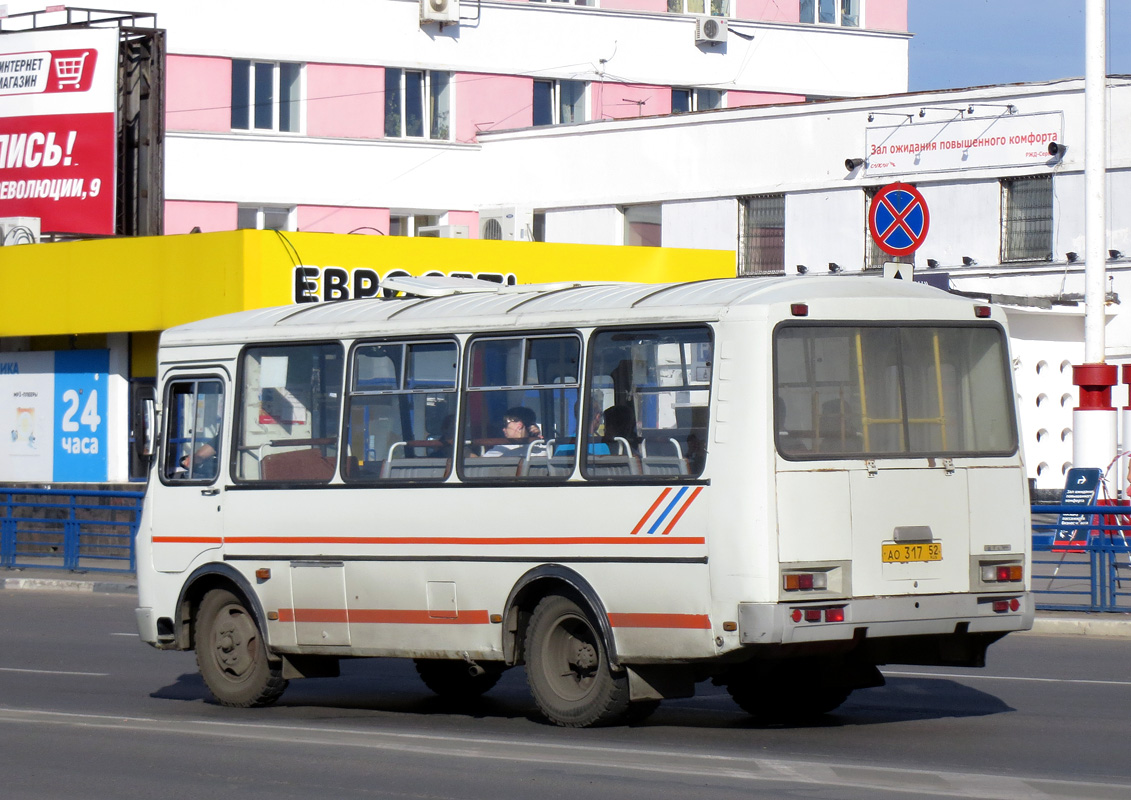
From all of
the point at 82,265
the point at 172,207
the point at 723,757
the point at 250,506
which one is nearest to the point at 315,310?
A: the point at 250,506

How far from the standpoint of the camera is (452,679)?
43.3 ft

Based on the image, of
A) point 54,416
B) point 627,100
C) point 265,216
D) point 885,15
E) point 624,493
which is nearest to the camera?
point 624,493

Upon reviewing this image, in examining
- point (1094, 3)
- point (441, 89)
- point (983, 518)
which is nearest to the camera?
point (983, 518)

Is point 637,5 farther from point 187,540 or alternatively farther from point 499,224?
point 187,540

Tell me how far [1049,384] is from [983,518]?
24.0 meters

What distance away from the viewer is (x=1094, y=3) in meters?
23.8

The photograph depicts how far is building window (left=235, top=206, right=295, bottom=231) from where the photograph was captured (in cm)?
4384

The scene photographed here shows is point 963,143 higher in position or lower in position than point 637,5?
lower

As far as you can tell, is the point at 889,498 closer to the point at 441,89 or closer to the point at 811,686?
the point at 811,686

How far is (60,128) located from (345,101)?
1262cm

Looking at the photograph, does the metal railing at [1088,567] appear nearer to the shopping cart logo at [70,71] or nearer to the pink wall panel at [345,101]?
the shopping cart logo at [70,71]

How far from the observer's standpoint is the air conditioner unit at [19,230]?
103ft

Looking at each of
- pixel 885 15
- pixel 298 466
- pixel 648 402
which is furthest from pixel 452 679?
pixel 885 15

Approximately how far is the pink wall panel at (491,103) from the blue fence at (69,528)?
70.3 ft
